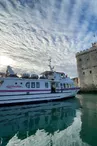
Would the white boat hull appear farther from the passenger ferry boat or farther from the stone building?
the stone building

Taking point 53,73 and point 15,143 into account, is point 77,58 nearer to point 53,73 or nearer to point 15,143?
point 53,73

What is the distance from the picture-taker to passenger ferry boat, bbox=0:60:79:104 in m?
17.8

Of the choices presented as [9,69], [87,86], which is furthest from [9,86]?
[87,86]

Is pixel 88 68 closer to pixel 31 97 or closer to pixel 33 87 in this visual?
pixel 33 87

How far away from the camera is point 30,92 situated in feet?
64.0

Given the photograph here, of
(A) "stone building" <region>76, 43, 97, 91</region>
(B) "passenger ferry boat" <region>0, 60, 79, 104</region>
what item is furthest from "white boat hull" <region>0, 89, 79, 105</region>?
(A) "stone building" <region>76, 43, 97, 91</region>

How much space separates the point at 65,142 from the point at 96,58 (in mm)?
33578

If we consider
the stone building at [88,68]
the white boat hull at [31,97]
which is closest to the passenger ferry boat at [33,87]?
the white boat hull at [31,97]

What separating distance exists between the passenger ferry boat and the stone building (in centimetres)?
1485

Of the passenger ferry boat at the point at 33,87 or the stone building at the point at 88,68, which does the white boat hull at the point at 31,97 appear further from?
the stone building at the point at 88,68

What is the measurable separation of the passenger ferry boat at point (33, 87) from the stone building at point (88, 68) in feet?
48.7

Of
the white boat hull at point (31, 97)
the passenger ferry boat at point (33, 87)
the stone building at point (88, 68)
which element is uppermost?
the stone building at point (88, 68)

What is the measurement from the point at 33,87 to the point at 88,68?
928 inches

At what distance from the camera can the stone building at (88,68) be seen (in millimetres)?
37531
